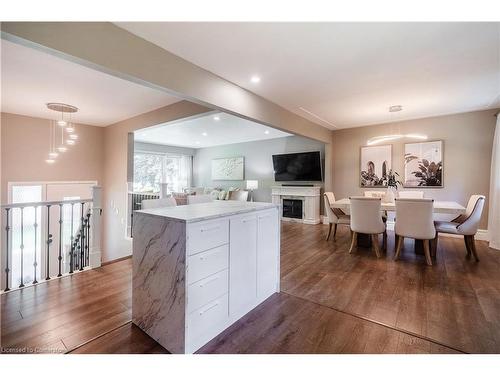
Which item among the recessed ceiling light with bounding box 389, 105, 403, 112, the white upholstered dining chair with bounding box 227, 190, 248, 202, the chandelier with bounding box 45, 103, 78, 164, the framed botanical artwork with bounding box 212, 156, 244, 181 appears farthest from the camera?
the framed botanical artwork with bounding box 212, 156, 244, 181

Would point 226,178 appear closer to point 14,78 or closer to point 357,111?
point 357,111

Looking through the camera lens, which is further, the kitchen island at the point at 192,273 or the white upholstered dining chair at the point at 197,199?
the white upholstered dining chair at the point at 197,199

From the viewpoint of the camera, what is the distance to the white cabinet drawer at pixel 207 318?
157 cm

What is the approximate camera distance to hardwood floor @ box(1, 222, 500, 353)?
166 cm

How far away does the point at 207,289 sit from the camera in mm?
1678

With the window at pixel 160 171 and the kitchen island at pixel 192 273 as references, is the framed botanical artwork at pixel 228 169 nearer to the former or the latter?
the window at pixel 160 171

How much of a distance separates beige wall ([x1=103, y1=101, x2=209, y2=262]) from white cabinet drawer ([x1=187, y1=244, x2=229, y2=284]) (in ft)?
11.3

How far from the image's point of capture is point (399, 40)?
7.12 feet

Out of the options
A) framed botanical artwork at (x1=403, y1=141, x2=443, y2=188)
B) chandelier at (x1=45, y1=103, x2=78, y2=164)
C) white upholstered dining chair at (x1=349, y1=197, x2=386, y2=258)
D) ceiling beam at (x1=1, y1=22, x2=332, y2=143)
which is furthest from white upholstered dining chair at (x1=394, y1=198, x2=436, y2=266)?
chandelier at (x1=45, y1=103, x2=78, y2=164)

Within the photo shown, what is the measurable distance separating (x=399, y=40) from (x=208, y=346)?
10.1 ft

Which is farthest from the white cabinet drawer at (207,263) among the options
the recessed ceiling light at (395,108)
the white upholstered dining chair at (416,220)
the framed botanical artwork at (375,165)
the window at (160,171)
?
the window at (160,171)

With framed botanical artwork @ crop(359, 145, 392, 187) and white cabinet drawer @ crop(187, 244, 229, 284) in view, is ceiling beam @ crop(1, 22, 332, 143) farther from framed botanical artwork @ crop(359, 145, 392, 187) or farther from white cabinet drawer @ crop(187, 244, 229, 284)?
framed botanical artwork @ crop(359, 145, 392, 187)

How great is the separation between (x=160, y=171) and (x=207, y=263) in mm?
8149

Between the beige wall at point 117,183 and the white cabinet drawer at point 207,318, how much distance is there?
3.66 meters
